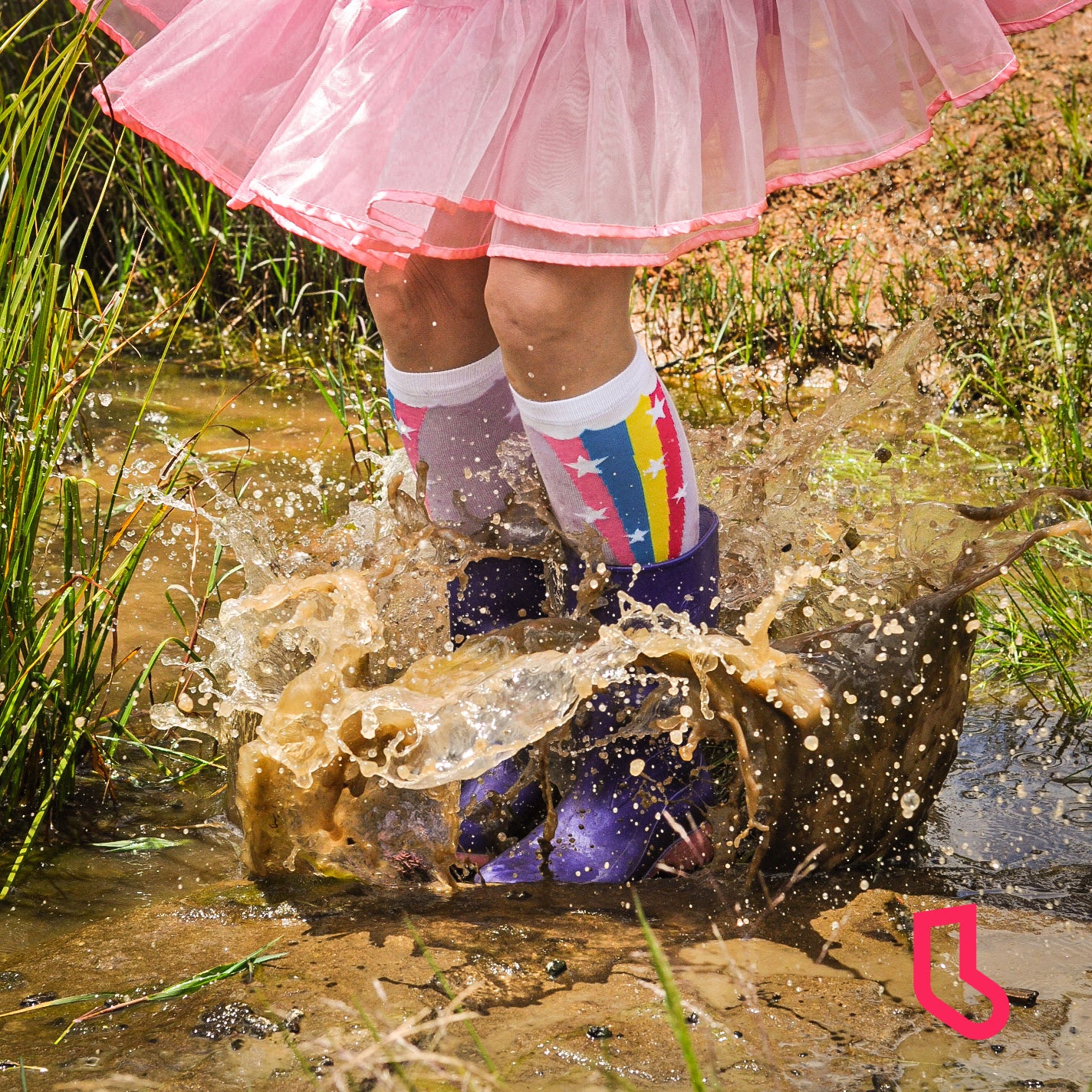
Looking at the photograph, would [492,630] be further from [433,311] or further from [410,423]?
[433,311]

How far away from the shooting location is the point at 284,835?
1.70m

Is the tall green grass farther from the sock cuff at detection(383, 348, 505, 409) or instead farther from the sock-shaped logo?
the sock-shaped logo

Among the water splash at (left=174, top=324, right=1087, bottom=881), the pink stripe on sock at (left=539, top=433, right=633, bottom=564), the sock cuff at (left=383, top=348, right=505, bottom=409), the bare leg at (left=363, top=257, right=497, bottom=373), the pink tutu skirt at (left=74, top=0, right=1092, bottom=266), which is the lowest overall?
the water splash at (left=174, top=324, right=1087, bottom=881)

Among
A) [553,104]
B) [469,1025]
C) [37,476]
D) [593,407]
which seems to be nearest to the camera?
[469,1025]

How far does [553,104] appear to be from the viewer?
1.46 m

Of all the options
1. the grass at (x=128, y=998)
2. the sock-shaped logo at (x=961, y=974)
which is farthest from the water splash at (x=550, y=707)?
the grass at (x=128, y=998)

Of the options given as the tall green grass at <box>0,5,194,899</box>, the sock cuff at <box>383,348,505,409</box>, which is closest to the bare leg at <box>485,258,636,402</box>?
the sock cuff at <box>383,348,505,409</box>

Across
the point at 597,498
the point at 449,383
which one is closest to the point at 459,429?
the point at 449,383

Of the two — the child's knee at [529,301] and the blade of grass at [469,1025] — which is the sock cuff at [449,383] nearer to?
the child's knee at [529,301]

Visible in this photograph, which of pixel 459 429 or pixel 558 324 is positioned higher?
pixel 558 324

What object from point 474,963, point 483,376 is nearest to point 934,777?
point 474,963

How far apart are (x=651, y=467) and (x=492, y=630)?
400mm

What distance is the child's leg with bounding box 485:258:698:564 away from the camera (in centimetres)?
151

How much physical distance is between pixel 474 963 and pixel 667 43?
105 centimetres
